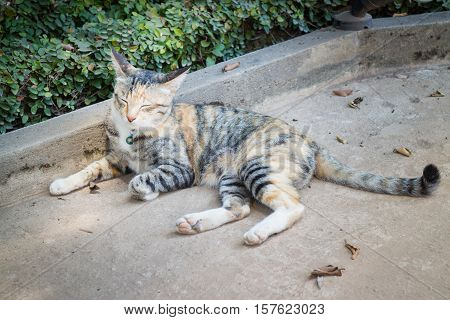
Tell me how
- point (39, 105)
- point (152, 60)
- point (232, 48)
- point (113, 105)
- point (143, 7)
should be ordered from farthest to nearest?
point (232, 48) < point (143, 7) < point (152, 60) < point (39, 105) < point (113, 105)

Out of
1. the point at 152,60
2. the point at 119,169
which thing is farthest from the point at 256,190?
the point at 152,60

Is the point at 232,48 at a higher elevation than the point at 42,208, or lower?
higher

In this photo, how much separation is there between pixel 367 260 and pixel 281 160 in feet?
3.38

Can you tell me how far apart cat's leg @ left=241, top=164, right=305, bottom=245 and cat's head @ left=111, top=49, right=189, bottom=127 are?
3.03ft

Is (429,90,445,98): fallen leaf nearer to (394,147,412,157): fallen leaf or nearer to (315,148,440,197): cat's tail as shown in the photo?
(394,147,412,157): fallen leaf

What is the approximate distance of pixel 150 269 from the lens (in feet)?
10.1

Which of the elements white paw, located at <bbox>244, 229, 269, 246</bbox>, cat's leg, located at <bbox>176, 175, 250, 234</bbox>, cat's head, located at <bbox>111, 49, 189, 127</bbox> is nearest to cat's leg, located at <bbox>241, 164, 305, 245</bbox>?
white paw, located at <bbox>244, 229, 269, 246</bbox>

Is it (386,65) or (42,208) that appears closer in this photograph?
(42,208)

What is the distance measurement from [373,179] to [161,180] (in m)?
1.69

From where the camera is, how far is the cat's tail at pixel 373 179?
11.4 ft

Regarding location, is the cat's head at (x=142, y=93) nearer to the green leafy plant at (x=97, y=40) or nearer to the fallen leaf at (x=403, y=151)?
the green leafy plant at (x=97, y=40)

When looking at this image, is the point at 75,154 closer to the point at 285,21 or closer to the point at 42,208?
the point at 42,208

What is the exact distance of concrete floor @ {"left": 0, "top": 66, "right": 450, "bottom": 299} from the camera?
114 inches

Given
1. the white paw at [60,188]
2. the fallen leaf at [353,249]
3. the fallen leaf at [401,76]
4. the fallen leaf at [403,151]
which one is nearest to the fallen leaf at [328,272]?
the fallen leaf at [353,249]
